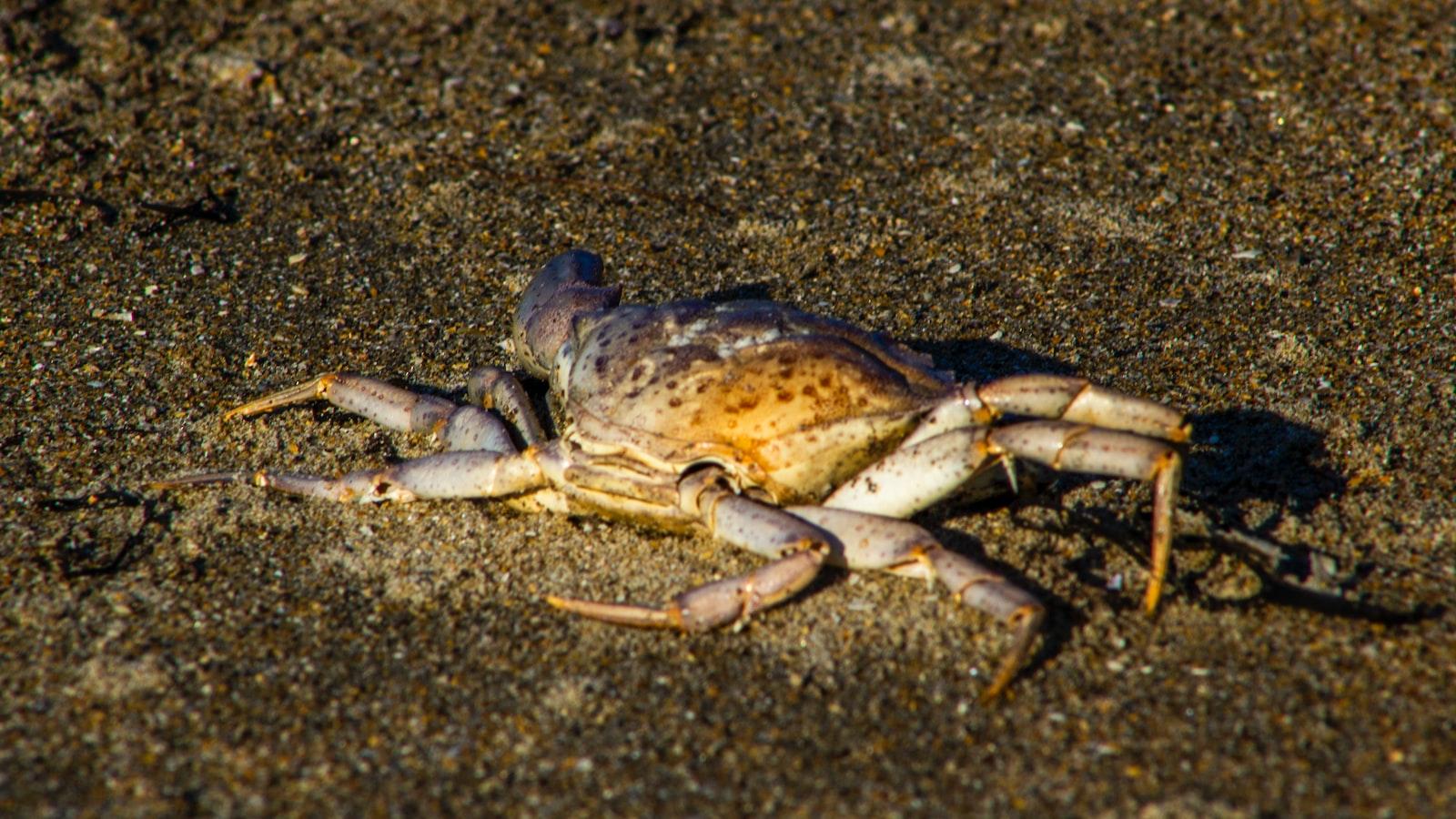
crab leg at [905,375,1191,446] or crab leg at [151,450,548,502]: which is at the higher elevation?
crab leg at [905,375,1191,446]

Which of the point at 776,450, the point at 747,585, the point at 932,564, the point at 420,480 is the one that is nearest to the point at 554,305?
the point at 420,480

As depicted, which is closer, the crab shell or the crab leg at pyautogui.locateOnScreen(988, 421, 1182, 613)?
the crab leg at pyautogui.locateOnScreen(988, 421, 1182, 613)

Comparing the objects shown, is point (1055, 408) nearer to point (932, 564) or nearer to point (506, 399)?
point (932, 564)

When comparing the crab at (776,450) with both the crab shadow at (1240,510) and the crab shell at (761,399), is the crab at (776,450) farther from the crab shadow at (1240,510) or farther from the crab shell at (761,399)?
the crab shadow at (1240,510)

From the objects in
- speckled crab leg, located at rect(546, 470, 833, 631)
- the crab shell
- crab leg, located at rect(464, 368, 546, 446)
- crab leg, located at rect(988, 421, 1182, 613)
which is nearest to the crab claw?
crab leg, located at rect(464, 368, 546, 446)

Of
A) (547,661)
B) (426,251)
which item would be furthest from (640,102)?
(547,661)

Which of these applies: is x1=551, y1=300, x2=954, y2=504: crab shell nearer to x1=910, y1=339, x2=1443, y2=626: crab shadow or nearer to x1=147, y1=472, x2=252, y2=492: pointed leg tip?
x1=910, y1=339, x2=1443, y2=626: crab shadow

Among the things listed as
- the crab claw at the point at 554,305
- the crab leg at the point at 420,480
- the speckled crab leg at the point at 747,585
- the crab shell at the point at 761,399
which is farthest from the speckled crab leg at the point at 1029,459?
the crab claw at the point at 554,305
